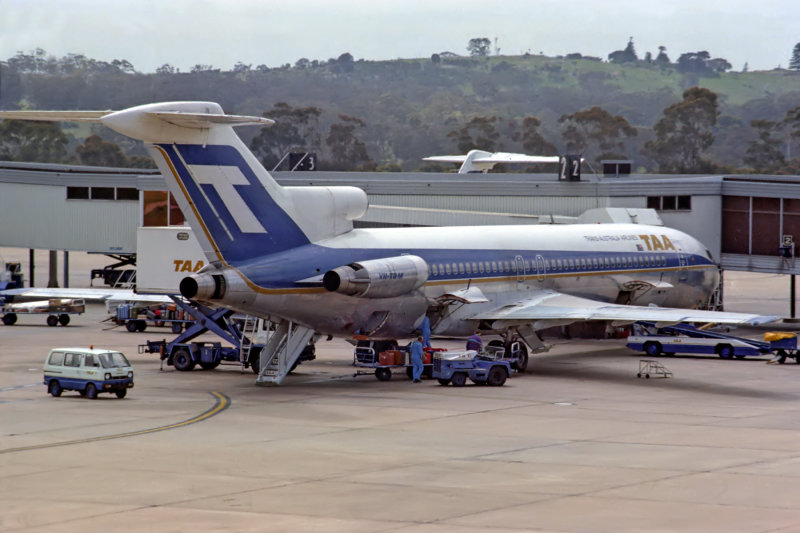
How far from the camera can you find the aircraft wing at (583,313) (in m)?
33.8

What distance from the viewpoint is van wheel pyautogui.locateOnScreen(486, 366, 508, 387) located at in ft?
108

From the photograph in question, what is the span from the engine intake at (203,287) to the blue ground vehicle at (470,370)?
684cm

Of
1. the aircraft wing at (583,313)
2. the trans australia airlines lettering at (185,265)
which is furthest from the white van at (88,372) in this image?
the aircraft wing at (583,313)

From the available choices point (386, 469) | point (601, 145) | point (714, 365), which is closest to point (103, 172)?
point (714, 365)

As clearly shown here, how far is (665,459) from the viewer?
2192 cm

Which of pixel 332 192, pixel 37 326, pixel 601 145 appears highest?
pixel 601 145

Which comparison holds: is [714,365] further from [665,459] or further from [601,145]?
[601,145]

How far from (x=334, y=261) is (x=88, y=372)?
7089mm

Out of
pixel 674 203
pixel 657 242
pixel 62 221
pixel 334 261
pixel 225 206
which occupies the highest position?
pixel 674 203

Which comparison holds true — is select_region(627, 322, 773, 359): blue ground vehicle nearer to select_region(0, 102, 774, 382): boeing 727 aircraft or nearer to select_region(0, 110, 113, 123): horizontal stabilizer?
select_region(0, 102, 774, 382): boeing 727 aircraft

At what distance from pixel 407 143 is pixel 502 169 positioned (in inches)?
2520

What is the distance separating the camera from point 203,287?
1179 inches

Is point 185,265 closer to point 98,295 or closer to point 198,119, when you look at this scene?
point 98,295

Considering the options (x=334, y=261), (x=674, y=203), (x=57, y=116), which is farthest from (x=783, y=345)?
(x=57, y=116)
